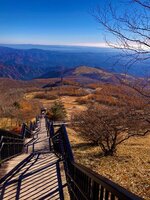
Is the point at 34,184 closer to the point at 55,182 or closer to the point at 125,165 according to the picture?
the point at 55,182

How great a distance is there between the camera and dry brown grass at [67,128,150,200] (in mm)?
10102

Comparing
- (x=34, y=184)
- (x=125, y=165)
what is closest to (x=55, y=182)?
→ (x=34, y=184)

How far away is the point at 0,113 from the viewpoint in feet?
128

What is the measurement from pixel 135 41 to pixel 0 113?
35.2 metres

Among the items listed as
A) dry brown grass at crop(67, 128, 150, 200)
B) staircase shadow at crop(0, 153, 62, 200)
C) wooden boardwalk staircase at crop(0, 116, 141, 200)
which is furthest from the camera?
dry brown grass at crop(67, 128, 150, 200)

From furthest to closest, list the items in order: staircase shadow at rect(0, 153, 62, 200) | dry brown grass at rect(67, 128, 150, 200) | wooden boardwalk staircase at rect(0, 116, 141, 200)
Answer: dry brown grass at rect(67, 128, 150, 200) → staircase shadow at rect(0, 153, 62, 200) → wooden boardwalk staircase at rect(0, 116, 141, 200)

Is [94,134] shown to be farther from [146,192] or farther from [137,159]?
[146,192]

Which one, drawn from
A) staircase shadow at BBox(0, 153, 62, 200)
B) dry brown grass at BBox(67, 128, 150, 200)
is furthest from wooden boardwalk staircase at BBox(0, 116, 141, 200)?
dry brown grass at BBox(67, 128, 150, 200)

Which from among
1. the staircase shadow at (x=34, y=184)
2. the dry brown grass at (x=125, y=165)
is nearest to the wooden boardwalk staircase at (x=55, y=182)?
the staircase shadow at (x=34, y=184)

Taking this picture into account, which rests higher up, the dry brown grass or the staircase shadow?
the staircase shadow

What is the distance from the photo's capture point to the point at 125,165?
506 inches

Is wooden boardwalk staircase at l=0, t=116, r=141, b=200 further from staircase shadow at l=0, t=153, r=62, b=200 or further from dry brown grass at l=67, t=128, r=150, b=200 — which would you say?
dry brown grass at l=67, t=128, r=150, b=200

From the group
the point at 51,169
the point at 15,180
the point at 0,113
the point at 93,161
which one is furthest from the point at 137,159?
the point at 0,113

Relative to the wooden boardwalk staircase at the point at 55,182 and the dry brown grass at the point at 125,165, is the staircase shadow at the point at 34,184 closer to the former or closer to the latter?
the wooden boardwalk staircase at the point at 55,182
